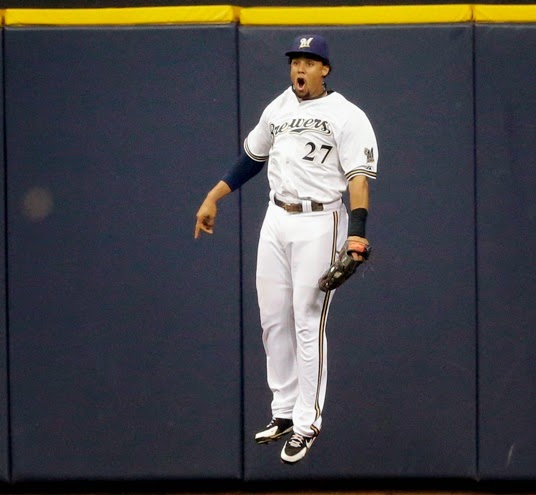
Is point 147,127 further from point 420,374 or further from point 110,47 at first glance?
point 420,374

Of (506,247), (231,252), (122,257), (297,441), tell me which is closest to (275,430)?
(297,441)

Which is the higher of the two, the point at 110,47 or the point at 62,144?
the point at 110,47

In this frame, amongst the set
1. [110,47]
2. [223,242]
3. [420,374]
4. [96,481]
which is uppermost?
[110,47]

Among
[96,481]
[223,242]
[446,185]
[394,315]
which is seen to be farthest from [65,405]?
[446,185]

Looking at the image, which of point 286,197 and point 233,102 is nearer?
point 286,197

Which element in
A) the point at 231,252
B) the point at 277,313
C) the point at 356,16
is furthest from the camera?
the point at 231,252

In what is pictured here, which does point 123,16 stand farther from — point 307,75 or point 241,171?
point 307,75

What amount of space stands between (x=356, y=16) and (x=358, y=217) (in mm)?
1901

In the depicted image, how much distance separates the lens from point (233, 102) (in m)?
7.18

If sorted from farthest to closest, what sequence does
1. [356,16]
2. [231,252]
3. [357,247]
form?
[231,252] < [356,16] < [357,247]

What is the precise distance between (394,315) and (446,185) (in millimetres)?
749

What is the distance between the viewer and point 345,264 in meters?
5.48

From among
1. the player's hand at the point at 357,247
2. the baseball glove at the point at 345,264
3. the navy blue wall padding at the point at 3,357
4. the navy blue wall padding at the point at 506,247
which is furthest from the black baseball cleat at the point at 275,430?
the navy blue wall padding at the point at 3,357

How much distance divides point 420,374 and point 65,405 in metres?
1.93
